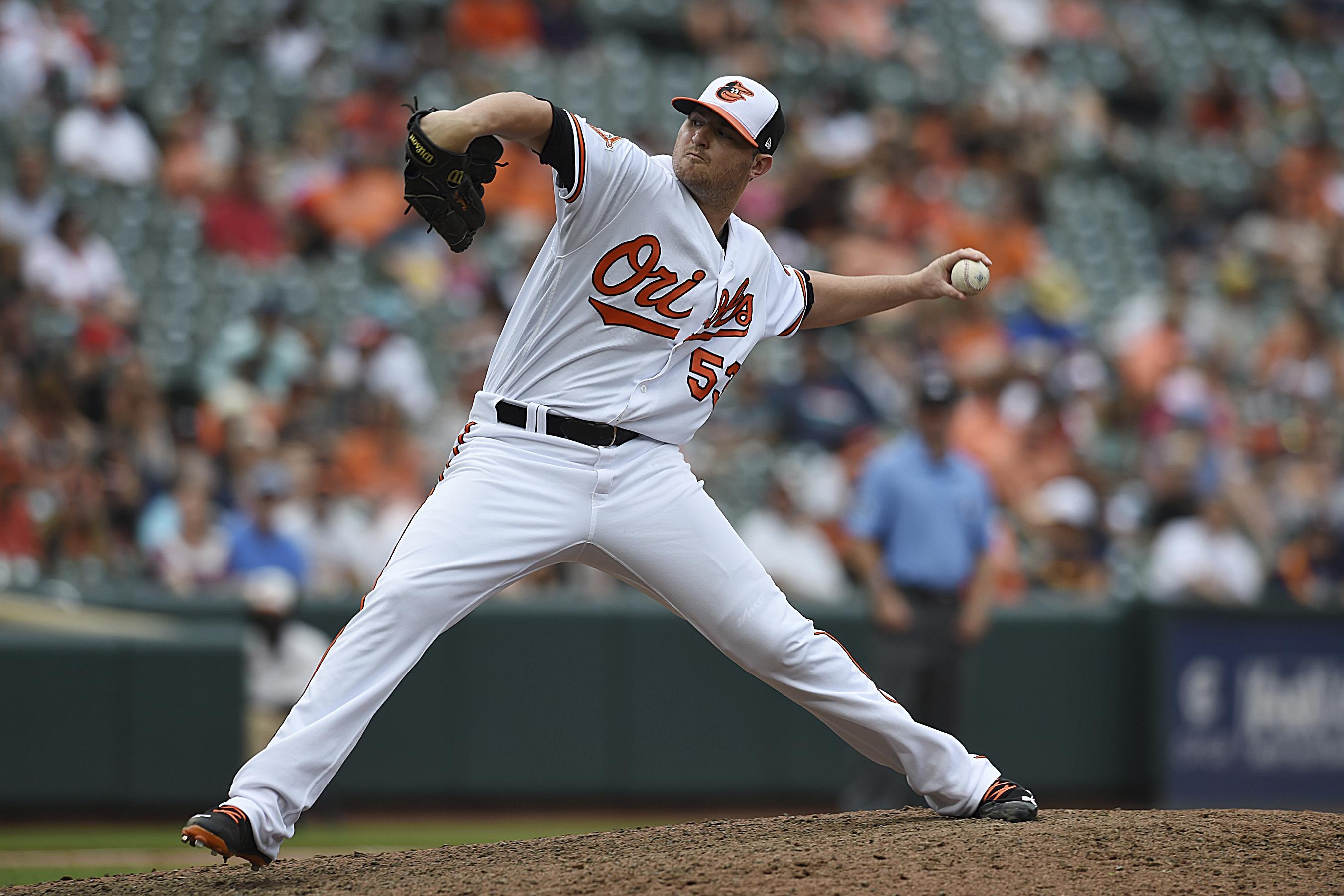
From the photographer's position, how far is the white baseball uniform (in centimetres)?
367

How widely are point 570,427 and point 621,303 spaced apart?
0.33m

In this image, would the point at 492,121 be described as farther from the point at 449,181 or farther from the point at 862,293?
the point at 862,293

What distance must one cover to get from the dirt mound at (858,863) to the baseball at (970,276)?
143cm

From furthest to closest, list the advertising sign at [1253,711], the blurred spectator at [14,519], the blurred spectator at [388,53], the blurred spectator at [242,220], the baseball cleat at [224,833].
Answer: the blurred spectator at [388,53] → the blurred spectator at [242,220] → the advertising sign at [1253,711] → the blurred spectator at [14,519] → the baseball cleat at [224,833]

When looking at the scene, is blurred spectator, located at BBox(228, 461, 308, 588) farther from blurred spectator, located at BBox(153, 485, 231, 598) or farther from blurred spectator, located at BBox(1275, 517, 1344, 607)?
blurred spectator, located at BBox(1275, 517, 1344, 607)

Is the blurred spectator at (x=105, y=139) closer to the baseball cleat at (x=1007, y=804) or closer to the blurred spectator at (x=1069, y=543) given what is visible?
the blurred spectator at (x=1069, y=543)

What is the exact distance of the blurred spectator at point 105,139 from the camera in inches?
391

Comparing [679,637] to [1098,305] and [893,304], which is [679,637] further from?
[1098,305]

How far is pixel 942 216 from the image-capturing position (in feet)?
39.4

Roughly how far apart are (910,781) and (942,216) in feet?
27.2

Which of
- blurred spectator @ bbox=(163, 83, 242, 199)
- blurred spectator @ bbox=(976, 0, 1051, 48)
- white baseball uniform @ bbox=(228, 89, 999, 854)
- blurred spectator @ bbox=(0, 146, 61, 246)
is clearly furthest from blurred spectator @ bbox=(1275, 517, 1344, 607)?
blurred spectator @ bbox=(0, 146, 61, 246)

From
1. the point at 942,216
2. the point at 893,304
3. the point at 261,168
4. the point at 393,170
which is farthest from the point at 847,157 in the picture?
the point at 893,304

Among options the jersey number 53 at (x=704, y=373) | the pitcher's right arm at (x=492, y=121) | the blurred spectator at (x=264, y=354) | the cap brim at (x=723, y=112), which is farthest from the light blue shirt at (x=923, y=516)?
the blurred spectator at (x=264, y=354)

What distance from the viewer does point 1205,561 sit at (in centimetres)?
920
